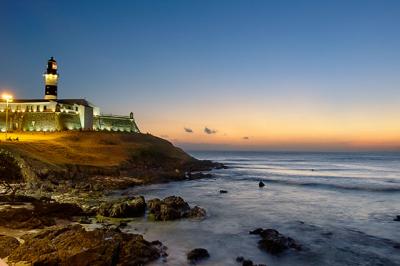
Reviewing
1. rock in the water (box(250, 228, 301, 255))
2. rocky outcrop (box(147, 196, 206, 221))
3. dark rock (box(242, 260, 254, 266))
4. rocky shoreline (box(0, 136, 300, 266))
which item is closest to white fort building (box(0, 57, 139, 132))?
rocky shoreline (box(0, 136, 300, 266))

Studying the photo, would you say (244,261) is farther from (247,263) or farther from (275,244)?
(275,244)

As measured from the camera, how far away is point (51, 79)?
76.1 m

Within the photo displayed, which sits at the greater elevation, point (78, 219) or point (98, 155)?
point (98, 155)

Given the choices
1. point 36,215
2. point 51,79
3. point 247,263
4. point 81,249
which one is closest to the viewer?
point 81,249

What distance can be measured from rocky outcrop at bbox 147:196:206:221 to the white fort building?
5389cm

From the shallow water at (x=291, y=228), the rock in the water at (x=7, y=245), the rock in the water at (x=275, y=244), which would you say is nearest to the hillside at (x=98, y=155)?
the shallow water at (x=291, y=228)

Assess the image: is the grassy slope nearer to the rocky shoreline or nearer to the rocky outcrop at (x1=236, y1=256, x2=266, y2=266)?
the rocky shoreline

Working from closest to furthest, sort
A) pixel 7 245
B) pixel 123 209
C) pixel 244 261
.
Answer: pixel 7 245 < pixel 244 261 < pixel 123 209

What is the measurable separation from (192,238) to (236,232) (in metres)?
3.22

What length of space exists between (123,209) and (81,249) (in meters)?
9.39

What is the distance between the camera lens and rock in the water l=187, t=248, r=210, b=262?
14.4 m

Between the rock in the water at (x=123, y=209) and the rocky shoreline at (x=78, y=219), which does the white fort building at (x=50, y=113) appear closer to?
the rocky shoreline at (x=78, y=219)

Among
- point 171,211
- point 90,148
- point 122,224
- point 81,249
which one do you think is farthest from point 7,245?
point 90,148

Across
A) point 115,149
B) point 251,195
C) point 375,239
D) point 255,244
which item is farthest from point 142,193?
point 115,149
